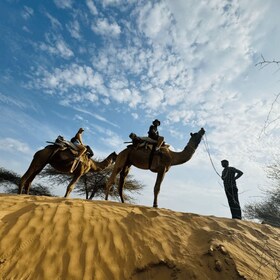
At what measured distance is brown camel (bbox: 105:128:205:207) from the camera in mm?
10180

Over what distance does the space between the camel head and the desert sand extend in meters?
4.39

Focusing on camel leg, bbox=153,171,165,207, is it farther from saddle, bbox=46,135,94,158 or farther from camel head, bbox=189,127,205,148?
saddle, bbox=46,135,94,158

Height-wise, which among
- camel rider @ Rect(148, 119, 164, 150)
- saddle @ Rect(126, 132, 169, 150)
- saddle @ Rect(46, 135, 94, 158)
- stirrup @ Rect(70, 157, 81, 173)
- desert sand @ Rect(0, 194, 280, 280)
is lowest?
desert sand @ Rect(0, 194, 280, 280)

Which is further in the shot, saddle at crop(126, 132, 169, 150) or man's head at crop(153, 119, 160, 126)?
man's head at crop(153, 119, 160, 126)

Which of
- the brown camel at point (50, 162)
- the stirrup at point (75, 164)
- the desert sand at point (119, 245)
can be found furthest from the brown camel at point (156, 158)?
the desert sand at point (119, 245)

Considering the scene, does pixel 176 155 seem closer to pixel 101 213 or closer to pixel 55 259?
pixel 101 213

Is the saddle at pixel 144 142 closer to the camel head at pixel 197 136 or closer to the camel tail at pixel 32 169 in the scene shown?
the camel head at pixel 197 136

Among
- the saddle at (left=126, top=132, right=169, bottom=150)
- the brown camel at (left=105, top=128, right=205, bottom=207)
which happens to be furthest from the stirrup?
the saddle at (left=126, top=132, right=169, bottom=150)

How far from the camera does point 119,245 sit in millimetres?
5305

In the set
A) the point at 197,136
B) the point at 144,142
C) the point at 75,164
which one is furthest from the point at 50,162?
the point at 197,136

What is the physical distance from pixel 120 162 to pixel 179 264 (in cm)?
629

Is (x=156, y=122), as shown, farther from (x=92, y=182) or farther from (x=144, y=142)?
(x=92, y=182)

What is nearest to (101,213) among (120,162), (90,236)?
(90,236)

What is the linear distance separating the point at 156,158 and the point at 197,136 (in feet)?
6.12
